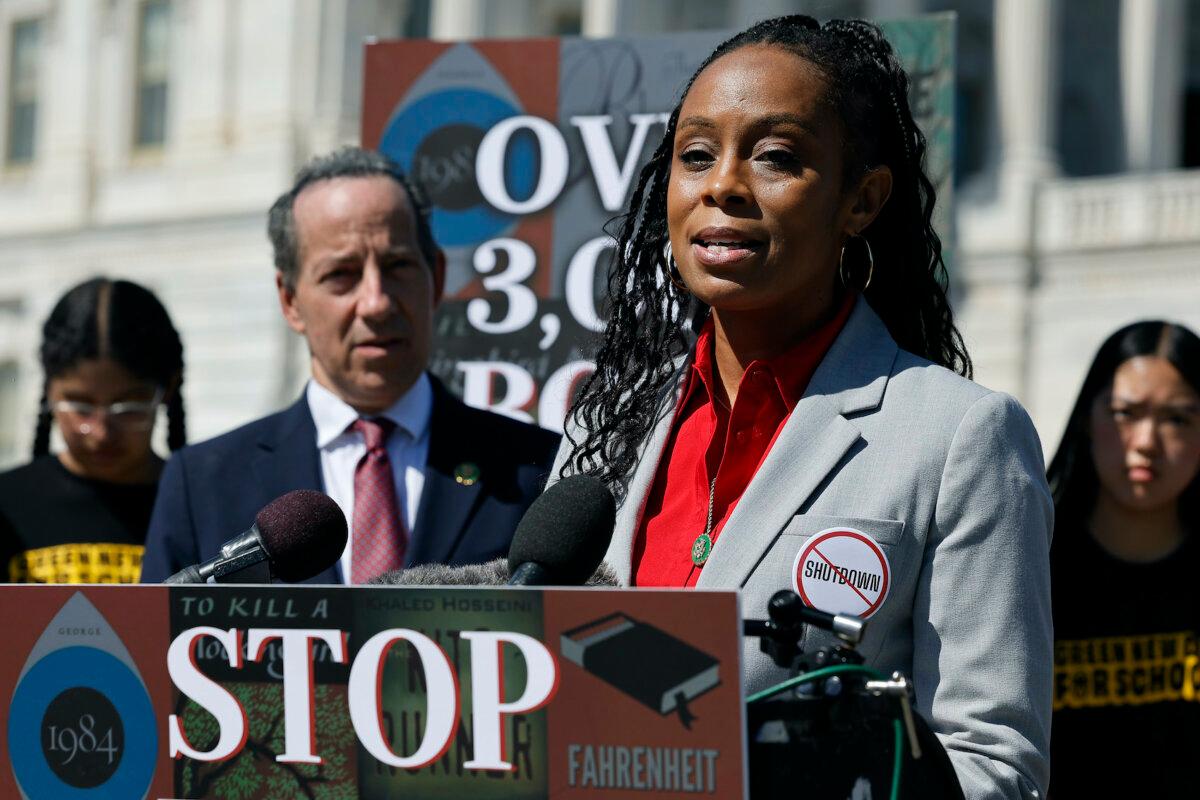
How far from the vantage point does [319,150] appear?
27391 millimetres

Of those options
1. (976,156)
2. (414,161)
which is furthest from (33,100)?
(414,161)

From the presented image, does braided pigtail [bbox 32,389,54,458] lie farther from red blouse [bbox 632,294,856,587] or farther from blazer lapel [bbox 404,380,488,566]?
red blouse [bbox 632,294,856,587]

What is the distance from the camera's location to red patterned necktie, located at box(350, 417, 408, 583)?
11.7ft

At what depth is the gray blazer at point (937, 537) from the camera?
2020mm

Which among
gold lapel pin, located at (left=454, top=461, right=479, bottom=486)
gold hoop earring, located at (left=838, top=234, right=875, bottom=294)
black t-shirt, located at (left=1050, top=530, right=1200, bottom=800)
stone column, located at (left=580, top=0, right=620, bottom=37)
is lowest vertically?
black t-shirt, located at (left=1050, top=530, right=1200, bottom=800)

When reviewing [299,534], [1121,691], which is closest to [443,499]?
[299,534]

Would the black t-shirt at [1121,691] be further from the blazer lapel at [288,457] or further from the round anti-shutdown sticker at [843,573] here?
the round anti-shutdown sticker at [843,573]

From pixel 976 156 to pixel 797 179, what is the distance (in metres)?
26.2

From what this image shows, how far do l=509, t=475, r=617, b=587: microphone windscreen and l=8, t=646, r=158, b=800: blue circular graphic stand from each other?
423mm

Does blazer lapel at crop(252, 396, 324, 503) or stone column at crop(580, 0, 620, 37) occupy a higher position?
stone column at crop(580, 0, 620, 37)

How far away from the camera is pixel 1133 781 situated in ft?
12.9

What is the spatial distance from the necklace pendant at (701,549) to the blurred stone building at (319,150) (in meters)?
20.6

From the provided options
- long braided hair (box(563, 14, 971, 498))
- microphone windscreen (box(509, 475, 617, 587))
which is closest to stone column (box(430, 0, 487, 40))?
long braided hair (box(563, 14, 971, 498))

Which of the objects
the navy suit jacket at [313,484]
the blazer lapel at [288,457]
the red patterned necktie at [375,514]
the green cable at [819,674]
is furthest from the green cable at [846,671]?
the blazer lapel at [288,457]
